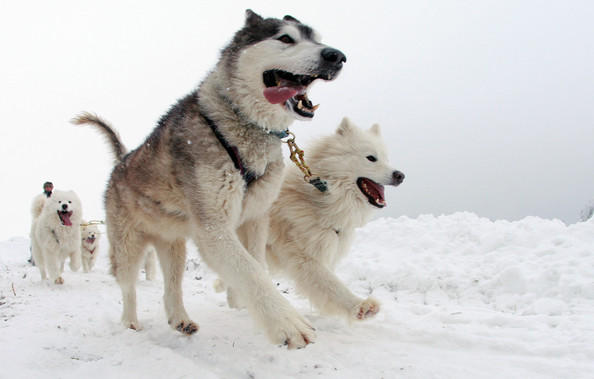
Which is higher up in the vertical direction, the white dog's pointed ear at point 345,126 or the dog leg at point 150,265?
the white dog's pointed ear at point 345,126

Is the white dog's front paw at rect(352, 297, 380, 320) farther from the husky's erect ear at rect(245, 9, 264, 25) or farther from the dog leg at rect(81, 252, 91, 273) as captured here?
the dog leg at rect(81, 252, 91, 273)

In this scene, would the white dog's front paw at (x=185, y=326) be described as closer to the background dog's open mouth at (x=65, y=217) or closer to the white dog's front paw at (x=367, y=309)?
the white dog's front paw at (x=367, y=309)

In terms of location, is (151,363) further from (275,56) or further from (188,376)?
(275,56)

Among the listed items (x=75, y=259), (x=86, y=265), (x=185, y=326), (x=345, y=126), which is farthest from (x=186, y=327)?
(x=86, y=265)

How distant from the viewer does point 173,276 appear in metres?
3.60

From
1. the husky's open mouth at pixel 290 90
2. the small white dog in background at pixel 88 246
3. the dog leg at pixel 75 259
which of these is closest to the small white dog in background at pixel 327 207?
the husky's open mouth at pixel 290 90

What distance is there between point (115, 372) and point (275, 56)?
7.28 feet

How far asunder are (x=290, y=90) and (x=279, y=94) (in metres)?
0.08

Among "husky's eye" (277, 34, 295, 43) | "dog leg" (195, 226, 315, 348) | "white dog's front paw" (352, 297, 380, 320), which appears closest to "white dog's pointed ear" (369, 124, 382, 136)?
"white dog's front paw" (352, 297, 380, 320)

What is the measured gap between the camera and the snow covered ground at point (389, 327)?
2371 millimetres

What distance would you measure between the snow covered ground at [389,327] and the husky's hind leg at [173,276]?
17cm

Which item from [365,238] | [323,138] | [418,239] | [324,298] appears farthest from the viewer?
[365,238]

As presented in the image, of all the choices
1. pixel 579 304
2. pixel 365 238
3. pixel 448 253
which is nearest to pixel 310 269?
pixel 579 304

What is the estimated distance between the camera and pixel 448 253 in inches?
263
